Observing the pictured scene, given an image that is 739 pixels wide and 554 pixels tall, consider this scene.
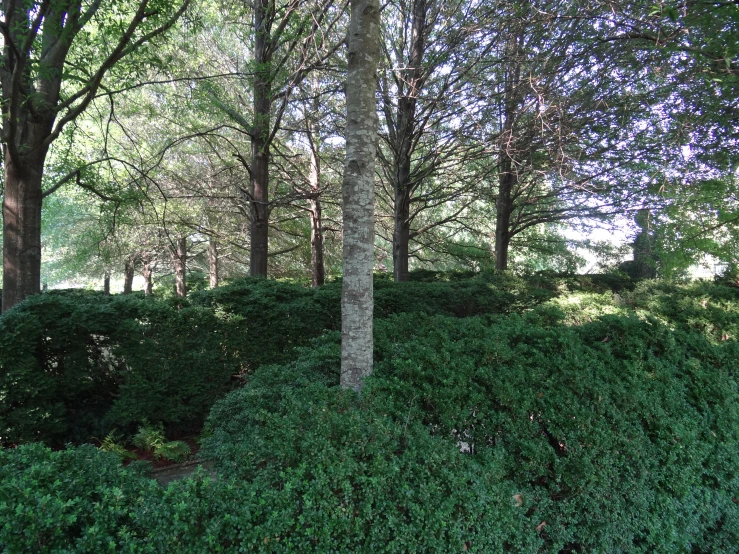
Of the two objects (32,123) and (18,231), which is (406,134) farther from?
(18,231)

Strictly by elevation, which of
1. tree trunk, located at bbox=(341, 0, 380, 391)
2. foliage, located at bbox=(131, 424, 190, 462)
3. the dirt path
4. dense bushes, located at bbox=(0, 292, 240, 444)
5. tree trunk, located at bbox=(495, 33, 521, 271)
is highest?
tree trunk, located at bbox=(495, 33, 521, 271)

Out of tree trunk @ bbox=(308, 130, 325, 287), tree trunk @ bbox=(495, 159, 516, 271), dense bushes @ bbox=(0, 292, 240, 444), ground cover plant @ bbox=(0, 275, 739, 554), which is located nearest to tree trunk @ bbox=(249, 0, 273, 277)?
tree trunk @ bbox=(308, 130, 325, 287)

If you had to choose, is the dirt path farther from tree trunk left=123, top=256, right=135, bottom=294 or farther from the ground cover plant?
tree trunk left=123, top=256, right=135, bottom=294

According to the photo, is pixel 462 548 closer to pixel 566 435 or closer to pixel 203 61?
pixel 566 435

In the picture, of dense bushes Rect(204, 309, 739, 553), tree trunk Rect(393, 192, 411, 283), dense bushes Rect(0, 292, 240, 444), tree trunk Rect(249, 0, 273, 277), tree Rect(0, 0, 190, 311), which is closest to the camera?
dense bushes Rect(204, 309, 739, 553)

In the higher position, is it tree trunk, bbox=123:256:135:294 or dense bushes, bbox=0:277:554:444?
tree trunk, bbox=123:256:135:294

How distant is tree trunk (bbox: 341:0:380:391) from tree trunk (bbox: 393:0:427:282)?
322cm

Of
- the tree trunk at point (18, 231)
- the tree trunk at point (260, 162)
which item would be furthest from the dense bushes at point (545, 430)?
the tree trunk at point (260, 162)

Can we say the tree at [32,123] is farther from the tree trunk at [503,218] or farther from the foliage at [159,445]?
the tree trunk at [503,218]

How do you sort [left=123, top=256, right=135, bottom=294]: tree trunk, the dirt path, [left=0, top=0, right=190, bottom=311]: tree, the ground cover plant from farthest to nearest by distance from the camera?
[left=123, top=256, right=135, bottom=294]: tree trunk, [left=0, top=0, right=190, bottom=311]: tree, the dirt path, the ground cover plant

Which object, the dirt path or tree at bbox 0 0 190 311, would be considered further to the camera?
tree at bbox 0 0 190 311

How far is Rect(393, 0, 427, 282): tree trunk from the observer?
743 cm

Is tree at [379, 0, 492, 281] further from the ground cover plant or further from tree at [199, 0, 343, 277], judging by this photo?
the ground cover plant

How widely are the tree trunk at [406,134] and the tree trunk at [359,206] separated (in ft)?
10.6
